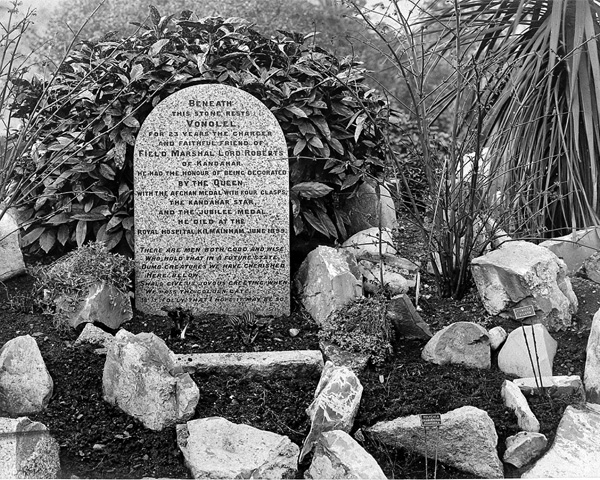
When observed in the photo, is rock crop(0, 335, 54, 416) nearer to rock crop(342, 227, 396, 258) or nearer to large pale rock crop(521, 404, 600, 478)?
rock crop(342, 227, 396, 258)

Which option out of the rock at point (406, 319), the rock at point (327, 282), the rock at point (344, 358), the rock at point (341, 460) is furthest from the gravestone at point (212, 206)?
the rock at point (341, 460)

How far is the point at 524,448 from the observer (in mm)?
3586

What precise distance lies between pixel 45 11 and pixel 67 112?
6245 mm

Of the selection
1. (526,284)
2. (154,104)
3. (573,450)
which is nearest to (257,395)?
(573,450)

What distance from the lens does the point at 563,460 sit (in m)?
3.59

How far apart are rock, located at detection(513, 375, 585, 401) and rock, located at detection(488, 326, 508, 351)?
336 millimetres

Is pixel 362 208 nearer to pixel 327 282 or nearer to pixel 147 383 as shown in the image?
pixel 327 282

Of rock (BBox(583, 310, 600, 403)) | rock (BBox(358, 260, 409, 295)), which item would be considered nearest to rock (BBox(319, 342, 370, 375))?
rock (BBox(358, 260, 409, 295))

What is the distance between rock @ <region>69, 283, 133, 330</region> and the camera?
4.47 m

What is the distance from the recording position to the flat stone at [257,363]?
4.14 meters

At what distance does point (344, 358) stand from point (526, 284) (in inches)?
42.8

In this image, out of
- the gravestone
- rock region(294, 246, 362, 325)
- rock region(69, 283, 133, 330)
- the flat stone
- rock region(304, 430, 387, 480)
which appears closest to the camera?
rock region(304, 430, 387, 480)

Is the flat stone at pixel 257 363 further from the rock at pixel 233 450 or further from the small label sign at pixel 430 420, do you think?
the small label sign at pixel 430 420

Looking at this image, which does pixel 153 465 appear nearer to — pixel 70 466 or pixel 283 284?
pixel 70 466
